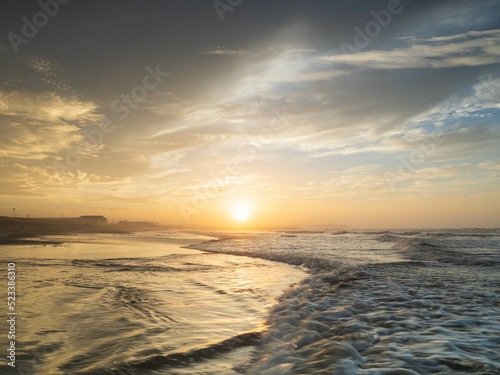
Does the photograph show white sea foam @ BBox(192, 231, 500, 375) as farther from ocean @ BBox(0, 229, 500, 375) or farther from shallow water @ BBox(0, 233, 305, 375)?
shallow water @ BBox(0, 233, 305, 375)

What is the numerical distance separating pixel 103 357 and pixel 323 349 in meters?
3.69

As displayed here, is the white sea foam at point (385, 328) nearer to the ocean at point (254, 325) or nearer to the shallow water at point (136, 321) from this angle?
the ocean at point (254, 325)

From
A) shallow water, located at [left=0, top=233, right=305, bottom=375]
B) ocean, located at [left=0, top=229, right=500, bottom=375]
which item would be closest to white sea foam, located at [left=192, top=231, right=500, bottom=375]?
ocean, located at [left=0, top=229, right=500, bottom=375]

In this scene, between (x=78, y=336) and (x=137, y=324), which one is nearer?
(x=78, y=336)

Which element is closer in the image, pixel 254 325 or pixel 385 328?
pixel 385 328

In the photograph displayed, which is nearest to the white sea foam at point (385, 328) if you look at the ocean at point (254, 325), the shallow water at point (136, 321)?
the ocean at point (254, 325)

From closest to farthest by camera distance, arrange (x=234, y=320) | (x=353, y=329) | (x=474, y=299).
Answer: (x=353, y=329) < (x=234, y=320) < (x=474, y=299)

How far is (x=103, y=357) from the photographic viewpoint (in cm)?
475

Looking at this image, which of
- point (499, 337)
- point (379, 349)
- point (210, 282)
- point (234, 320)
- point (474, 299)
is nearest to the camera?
point (379, 349)

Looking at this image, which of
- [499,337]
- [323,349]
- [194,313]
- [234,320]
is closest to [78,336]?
[194,313]

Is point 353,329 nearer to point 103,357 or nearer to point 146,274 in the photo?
point 103,357

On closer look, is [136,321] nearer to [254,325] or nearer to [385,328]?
[254,325]

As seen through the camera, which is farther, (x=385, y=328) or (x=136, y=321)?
(x=136, y=321)

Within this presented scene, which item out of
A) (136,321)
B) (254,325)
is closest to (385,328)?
(254,325)
